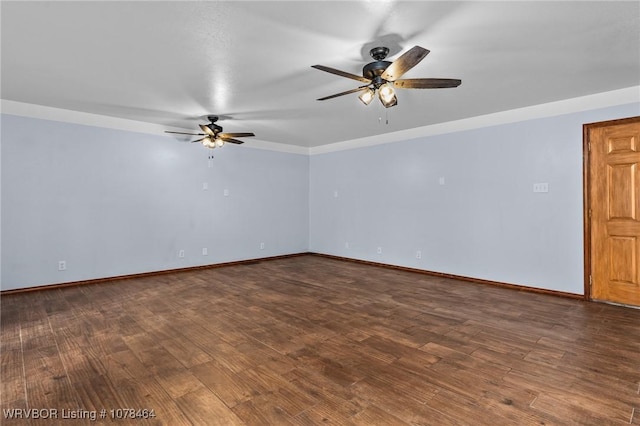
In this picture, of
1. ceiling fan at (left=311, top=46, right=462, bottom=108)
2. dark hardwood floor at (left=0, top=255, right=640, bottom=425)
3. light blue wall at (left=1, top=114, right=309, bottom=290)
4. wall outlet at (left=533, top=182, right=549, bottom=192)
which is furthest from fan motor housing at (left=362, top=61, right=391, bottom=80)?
light blue wall at (left=1, top=114, right=309, bottom=290)

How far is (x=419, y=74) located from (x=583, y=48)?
142cm

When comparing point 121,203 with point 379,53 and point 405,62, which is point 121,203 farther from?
point 405,62

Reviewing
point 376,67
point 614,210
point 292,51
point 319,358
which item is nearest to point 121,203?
point 292,51

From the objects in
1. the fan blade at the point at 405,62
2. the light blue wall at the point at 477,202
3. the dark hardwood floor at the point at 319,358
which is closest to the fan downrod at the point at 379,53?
the fan blade at the point at 405,62

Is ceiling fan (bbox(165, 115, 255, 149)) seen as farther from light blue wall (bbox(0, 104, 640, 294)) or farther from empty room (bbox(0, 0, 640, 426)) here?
light blue wall (bbox(0, 104, 640, 294))

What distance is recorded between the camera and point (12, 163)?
4.41 m

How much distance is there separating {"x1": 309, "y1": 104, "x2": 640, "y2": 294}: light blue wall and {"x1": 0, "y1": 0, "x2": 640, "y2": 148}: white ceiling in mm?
620

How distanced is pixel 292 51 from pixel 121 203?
13.5 feet

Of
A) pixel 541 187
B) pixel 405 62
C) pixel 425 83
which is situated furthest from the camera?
pixel 541 187

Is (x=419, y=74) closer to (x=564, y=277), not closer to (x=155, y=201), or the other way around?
(x=564, y=277)

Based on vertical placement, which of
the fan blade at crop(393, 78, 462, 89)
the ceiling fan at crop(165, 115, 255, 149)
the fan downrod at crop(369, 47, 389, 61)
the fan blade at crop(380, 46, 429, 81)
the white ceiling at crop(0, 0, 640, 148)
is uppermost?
the white ceiling at crop(0, 0, 640, 148)

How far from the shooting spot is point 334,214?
7.43 metres

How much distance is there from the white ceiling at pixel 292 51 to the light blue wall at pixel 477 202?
2.03 ft

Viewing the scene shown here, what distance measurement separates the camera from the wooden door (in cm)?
380
